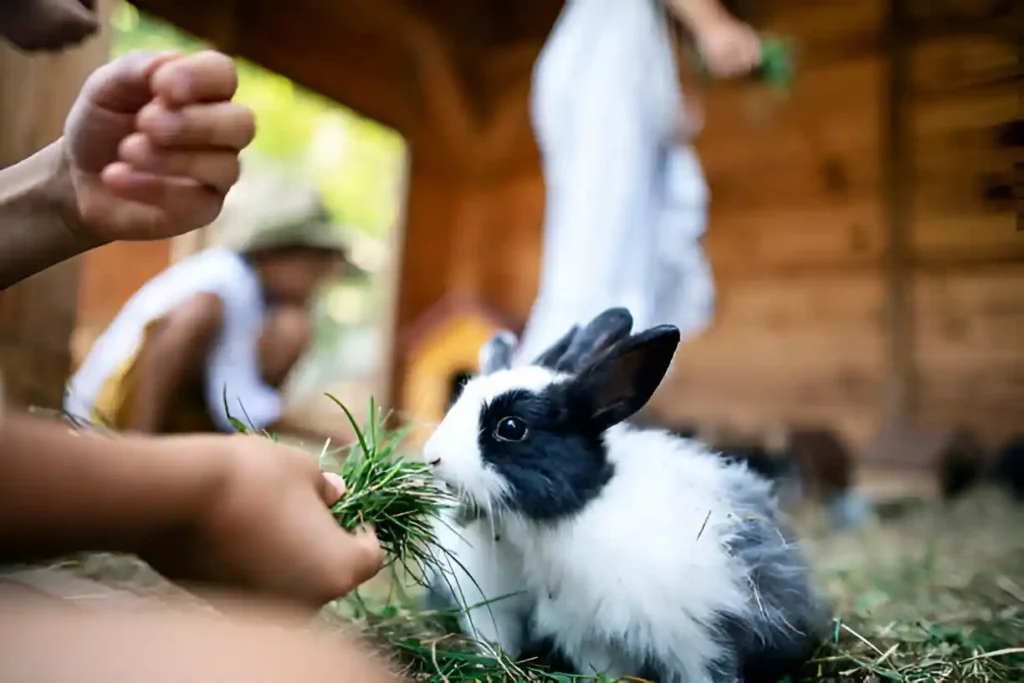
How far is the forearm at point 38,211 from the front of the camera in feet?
2.45

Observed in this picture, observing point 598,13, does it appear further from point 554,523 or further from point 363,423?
point 554,523

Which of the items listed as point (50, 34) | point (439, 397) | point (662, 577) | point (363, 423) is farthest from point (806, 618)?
point (439, 397)

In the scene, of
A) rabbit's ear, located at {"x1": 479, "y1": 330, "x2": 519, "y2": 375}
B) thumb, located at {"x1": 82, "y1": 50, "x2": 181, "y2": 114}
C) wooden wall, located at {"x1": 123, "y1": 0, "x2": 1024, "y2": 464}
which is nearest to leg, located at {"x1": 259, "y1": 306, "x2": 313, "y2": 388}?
wooden wall, located at {"x1": 123, "y1": 0, "x2": 1024, "y2": 464}

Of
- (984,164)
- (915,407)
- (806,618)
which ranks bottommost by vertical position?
(915,407)

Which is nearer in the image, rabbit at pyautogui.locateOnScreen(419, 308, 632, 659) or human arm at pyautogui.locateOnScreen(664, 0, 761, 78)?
rabbit at pyautogui.locateOnScreen(419, 308, 632, 659)

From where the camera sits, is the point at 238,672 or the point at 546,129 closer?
the point at 238,672

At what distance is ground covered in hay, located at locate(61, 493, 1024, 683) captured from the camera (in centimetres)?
93

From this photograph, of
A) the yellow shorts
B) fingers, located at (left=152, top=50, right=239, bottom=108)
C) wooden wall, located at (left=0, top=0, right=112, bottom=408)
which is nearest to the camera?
fingers, located at (left=152, top=50, right=239, bottom=108)

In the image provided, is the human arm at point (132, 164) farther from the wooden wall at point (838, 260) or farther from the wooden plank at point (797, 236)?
the wooden plank at point (797, 236)

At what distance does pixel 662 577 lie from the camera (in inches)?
32.6

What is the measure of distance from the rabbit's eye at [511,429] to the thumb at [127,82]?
45 cm

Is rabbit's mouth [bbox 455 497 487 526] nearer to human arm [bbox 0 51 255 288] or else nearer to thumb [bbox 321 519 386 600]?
thumb [bbox 321 519 386 600]

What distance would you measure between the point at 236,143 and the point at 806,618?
78cm

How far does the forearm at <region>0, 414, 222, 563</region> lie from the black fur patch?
395mm
